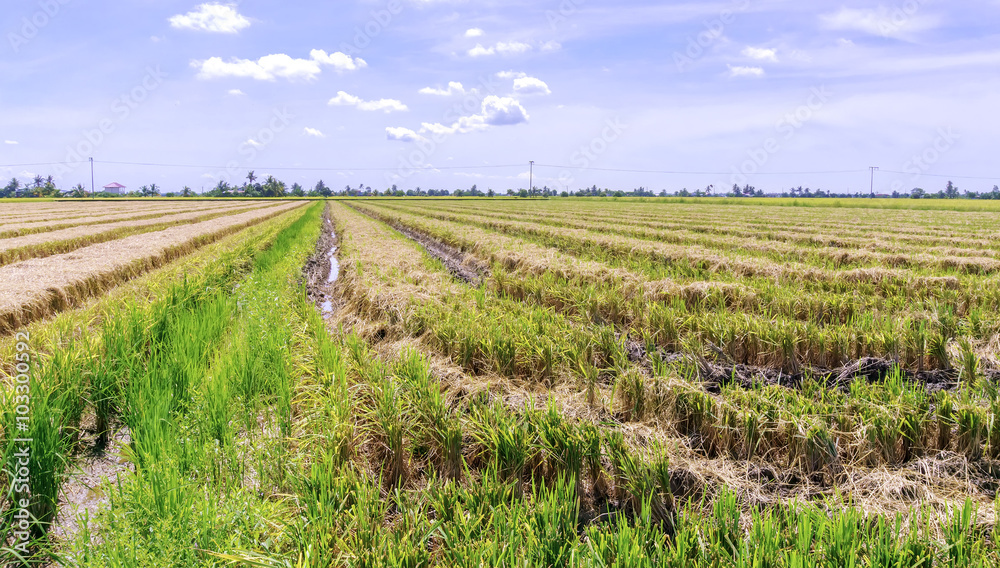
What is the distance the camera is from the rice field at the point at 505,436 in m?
2.30

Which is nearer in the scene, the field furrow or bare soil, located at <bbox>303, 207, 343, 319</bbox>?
the field furrow

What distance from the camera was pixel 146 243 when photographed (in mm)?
14578

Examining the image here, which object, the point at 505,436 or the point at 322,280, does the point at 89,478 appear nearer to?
the point at 505,436

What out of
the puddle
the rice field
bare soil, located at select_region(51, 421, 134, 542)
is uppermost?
the puddle

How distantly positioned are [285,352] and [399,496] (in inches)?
112

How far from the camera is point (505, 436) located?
312 centimetres

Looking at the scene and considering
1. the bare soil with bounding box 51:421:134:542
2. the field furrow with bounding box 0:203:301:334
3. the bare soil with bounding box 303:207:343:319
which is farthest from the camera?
the bare soil with bounding box 303:207:343:319

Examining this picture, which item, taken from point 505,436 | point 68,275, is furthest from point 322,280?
point 505,436

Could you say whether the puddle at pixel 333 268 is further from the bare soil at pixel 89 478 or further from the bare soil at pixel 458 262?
the bare soil at pixel 89 478

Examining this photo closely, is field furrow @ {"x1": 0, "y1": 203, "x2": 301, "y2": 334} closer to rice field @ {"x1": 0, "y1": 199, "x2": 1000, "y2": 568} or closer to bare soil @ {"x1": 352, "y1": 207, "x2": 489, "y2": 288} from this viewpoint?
rice field @ {"x1": 0, "y1": 199, "x2": 1000, "y2": 568}

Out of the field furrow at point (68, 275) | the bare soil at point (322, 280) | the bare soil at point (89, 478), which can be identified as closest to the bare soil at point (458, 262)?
the bare soil at point (322, 280)

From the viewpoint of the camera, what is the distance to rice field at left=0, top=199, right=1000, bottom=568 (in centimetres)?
230

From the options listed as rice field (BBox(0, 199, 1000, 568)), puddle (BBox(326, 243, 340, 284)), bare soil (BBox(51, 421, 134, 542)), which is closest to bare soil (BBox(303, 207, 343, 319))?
puddle (BBox(326, 243, 340, 284))

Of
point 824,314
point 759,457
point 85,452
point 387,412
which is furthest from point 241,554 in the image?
point 824,314
